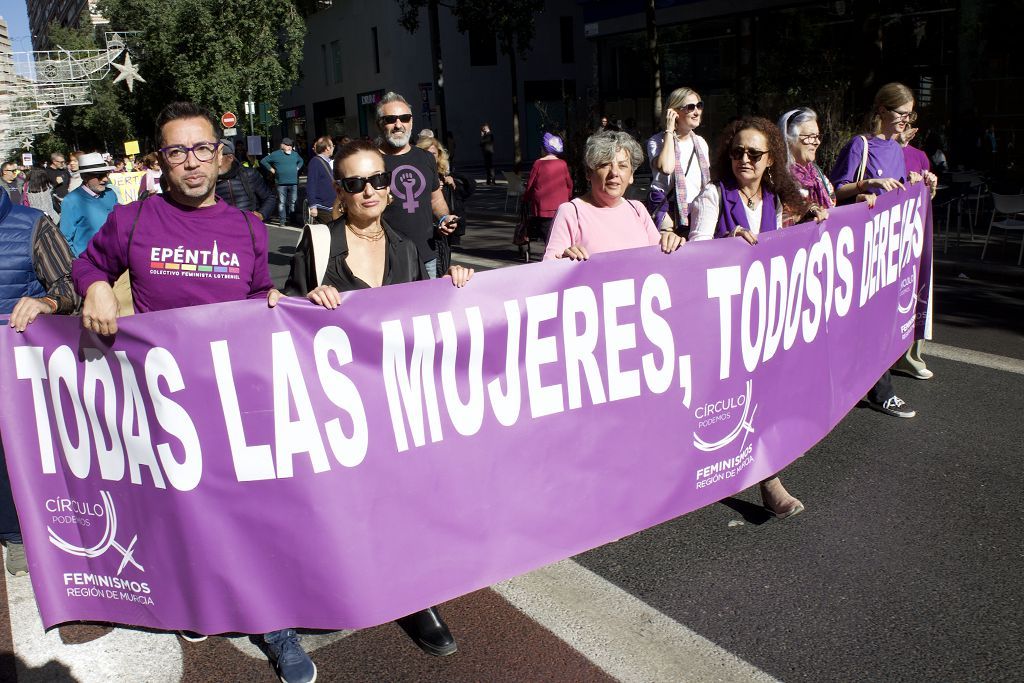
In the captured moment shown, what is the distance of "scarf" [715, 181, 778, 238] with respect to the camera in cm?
427

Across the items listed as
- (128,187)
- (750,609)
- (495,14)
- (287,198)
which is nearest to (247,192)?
(750,609)

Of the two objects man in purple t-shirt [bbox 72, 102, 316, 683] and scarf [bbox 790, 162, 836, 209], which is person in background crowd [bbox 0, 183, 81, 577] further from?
scarf [bbox 790, 162, 836, 209]

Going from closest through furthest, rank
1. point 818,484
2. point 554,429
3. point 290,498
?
1. point 290,498
2. point 554,429
3. point 818,484

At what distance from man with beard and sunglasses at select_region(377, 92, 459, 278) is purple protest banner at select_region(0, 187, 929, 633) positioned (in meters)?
2.38

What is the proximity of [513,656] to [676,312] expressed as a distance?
56.5 inches

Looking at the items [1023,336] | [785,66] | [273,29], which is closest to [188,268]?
[1023,336]

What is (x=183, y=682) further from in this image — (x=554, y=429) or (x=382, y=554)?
(x=554, y=429)

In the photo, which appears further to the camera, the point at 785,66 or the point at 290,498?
the point at 785,66

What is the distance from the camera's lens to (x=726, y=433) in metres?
3.82

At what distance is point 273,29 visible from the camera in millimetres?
34188

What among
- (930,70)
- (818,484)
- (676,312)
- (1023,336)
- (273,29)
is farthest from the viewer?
(273,29)

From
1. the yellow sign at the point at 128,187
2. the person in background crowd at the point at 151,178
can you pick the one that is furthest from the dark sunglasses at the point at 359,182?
the yellow sign at the point at 128,187

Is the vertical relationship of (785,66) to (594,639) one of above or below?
above

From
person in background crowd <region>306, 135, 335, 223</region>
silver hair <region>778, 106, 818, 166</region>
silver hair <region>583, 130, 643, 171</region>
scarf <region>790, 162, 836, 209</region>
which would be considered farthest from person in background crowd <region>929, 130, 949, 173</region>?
silver hair <region>583, 130, 643, 171</region>
